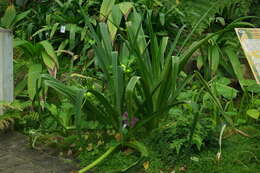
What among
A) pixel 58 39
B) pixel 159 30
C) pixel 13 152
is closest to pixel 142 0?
pixel 159 30

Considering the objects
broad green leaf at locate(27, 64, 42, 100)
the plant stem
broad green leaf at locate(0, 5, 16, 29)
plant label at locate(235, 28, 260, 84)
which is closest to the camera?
the plant stem

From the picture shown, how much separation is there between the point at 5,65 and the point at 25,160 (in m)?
0.95

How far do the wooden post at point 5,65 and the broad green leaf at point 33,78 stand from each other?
201 mm

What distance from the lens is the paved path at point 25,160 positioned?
2.72m

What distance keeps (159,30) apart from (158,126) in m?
2.06

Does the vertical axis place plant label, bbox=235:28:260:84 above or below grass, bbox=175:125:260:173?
above

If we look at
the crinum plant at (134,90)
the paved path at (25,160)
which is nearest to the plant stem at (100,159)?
the crinum plant at (134,90)

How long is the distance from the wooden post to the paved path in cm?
43

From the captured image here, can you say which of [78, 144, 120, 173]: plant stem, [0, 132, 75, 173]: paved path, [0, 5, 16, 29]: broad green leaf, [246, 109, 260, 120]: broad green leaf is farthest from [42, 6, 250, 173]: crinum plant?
[0, 5, 16, 29]: broad green leaf

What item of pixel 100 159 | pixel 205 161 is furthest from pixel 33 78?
pixel 205 161

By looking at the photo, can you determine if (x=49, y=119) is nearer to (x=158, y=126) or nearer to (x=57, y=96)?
(x=57, y=96)

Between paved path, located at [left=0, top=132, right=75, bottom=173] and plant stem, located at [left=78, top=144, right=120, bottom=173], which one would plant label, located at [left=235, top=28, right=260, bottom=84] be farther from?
paved path, located at [left=0, top=132, right=75, bottom=173]

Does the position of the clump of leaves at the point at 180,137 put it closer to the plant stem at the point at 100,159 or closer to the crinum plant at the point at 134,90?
the crinum plant at the point at 134,90

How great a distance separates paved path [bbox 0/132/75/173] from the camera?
2.72 m
